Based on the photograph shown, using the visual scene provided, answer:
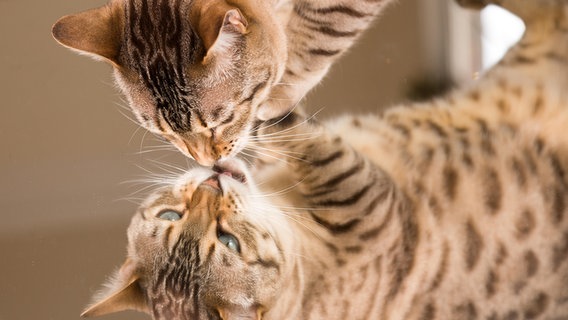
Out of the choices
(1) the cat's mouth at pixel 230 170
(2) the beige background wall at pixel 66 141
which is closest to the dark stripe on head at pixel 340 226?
(1) the cat's mouth at pixel 230 170

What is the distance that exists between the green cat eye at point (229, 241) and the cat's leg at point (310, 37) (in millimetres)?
310

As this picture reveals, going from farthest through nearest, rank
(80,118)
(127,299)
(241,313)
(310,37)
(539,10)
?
(80,118)
(539,10)
(310,37)
(127,299)
(241,313)

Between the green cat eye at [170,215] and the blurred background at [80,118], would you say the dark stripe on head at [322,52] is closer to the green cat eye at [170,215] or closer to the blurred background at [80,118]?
the blurred background at [80,118]

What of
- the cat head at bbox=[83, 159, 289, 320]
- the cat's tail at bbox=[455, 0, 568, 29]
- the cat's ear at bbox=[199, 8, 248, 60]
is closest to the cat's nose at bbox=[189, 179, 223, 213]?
the cat head at bbox=[83, 159, 289, 320]

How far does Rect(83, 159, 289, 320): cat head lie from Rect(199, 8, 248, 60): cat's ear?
378mm

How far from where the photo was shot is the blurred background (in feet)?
6.46

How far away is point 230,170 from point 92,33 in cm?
49

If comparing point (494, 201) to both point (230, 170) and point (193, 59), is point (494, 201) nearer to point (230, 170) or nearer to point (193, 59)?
point (230, 170)

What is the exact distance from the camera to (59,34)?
4.33 ft

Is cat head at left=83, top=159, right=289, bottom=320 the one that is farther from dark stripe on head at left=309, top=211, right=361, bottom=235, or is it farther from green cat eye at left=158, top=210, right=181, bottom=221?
dark stripe on head at left=309, top=211, right=361, bottom=235

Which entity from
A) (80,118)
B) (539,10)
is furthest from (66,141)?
(539,10)

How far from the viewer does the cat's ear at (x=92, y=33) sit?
131 centimetres

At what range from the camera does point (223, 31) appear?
130cm

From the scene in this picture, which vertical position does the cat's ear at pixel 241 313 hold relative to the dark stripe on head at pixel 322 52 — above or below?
below
